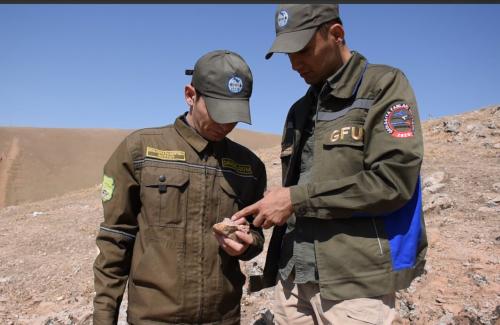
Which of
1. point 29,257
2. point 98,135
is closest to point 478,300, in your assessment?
point 29,257

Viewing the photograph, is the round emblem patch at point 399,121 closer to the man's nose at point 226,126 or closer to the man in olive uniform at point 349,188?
the man in olive uniform at point 349,188

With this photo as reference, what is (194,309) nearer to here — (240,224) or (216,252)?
(216,252)

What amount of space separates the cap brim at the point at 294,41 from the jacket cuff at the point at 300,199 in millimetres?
592

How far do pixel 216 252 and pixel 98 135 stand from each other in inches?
2092

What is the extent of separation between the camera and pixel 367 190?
190cm

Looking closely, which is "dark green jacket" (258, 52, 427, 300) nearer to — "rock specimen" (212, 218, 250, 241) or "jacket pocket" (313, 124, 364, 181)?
"jacket pocket" (313, 124, 364, 181)

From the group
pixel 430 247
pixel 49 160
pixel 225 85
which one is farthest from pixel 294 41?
pixel 49 160

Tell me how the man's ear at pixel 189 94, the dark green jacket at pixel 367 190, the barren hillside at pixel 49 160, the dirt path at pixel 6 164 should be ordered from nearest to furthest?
1. the dark green jacket at pixel 367 190
2. the man's ear at pixel 189 94
3. the dirt path at pixel 6 164
4. the barren hillside at pixel 49 160

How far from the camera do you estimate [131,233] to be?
7.13 ft

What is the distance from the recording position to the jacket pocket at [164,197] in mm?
2107

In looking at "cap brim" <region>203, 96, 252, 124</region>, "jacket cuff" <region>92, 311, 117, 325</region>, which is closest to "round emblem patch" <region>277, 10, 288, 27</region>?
"cap brim" <region>203, 96, 252, 124</region>

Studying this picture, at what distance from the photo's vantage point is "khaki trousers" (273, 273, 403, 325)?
1985mm

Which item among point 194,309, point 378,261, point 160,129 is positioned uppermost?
point 160,129

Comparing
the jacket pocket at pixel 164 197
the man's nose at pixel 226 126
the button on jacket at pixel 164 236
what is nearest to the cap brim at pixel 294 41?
the man's nose at pixel 226 126
